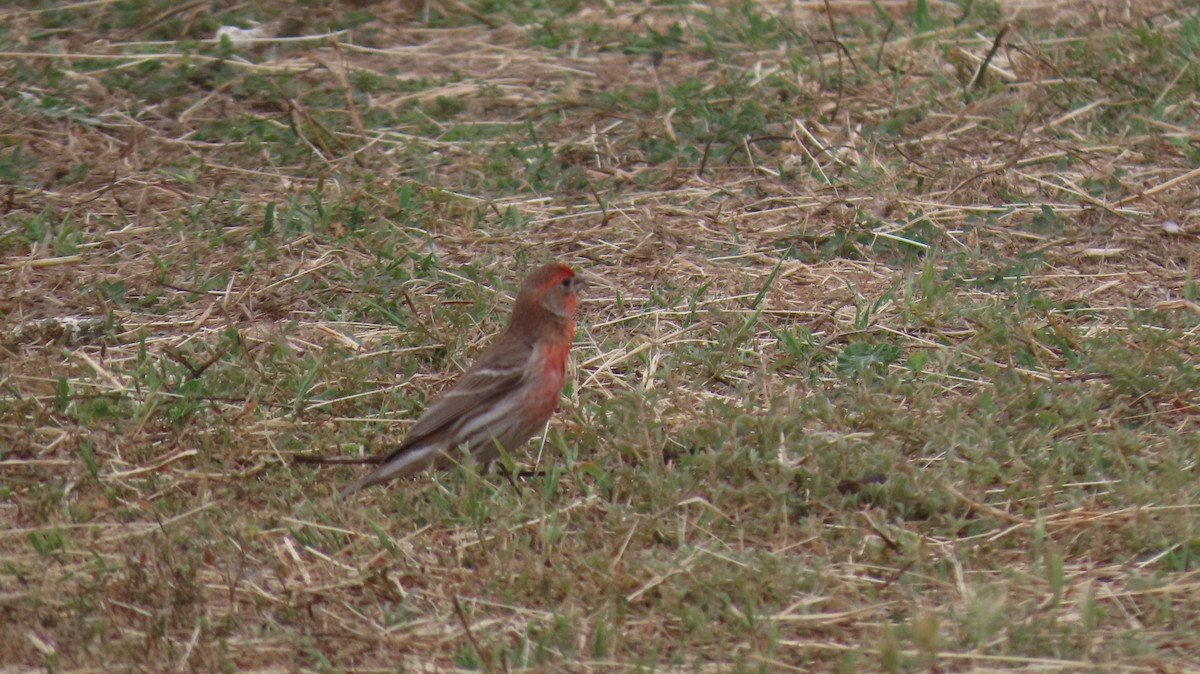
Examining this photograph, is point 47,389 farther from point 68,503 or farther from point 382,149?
point 382,149

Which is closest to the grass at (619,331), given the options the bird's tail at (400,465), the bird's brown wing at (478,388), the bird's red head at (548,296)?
the bird's tail at (400,465)

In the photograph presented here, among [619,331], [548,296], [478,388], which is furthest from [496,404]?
[619,331]

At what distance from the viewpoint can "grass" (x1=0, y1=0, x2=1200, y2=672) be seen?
4.59 metres

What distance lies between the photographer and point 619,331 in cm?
674

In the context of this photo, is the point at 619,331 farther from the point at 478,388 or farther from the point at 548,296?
the point at 478,388

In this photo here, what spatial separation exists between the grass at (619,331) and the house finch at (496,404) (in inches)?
5.3

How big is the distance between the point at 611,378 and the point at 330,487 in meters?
1.30

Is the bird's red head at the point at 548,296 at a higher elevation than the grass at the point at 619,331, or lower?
higher

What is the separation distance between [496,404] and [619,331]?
119 centimetres

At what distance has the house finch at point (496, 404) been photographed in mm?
5516

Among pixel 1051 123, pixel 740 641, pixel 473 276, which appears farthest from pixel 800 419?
pixel 1051 123

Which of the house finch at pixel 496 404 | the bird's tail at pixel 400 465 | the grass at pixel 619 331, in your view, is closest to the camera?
the grass at pixel 619 331

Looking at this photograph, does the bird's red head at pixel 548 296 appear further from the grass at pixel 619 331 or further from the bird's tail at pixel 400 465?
the bird's tail at pixel 400 465

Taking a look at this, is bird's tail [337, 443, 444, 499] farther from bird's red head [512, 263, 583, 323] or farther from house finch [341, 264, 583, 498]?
bird's red head [512, 263, 583, 323]
